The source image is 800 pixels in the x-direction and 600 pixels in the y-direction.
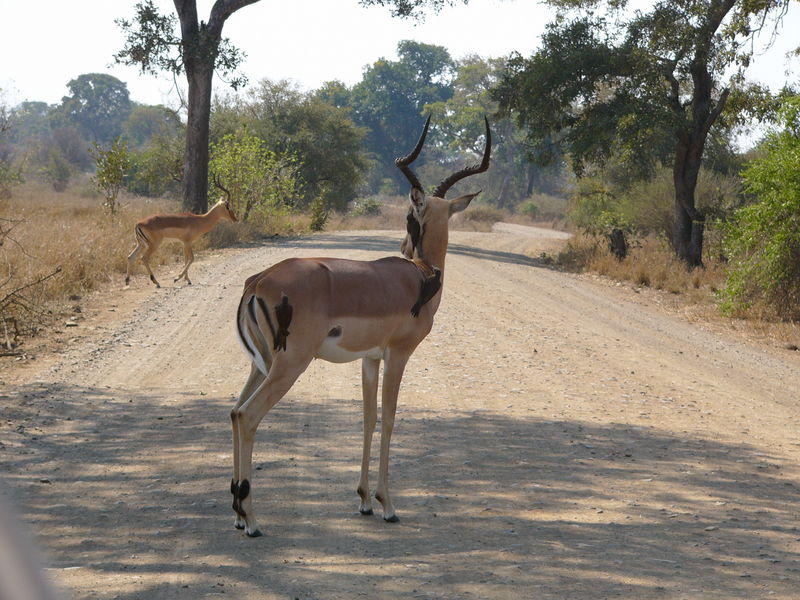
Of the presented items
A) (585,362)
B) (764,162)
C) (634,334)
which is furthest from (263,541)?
(764,162)

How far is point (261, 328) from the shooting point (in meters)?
5.04

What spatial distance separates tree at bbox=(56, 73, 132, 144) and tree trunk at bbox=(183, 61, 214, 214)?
105803 mm

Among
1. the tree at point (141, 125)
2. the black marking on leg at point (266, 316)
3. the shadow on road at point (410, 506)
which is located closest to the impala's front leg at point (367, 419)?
the shadow on road at point (410, 506)

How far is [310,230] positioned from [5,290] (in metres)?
24.7

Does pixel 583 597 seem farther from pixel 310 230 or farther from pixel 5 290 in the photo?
pixel 310 230

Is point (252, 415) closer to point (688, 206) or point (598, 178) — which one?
point (688, 206)

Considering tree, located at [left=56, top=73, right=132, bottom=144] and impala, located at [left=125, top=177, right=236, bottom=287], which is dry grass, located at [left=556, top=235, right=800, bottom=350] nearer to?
impala, located at [left=125, top=177, right=236, bottom=287]

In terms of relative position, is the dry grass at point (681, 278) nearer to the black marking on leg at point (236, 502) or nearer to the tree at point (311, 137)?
the black marking on leg at point (236, 502)

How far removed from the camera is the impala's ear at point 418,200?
5998mm

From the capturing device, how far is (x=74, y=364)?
10164 millimetres

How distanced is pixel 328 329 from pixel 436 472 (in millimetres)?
1798

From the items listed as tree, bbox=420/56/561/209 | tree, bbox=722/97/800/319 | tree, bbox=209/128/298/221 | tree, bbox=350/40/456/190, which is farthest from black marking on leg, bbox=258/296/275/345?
tree, bbox=350/40/456/190

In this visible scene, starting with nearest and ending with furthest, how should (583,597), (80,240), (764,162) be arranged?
(583,597)
(764,162)
(80,240)

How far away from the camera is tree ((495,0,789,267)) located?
21.7 meters
